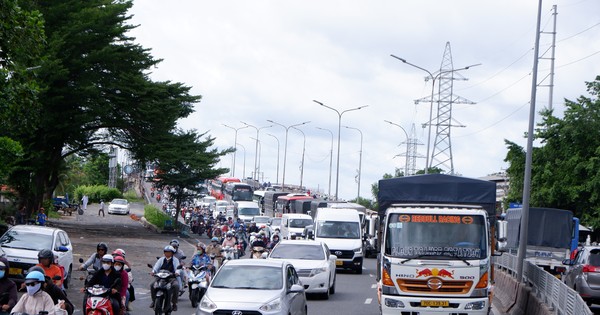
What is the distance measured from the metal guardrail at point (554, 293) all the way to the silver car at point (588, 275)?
1.34 meters

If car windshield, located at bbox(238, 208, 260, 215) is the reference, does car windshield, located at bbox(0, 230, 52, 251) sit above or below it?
above

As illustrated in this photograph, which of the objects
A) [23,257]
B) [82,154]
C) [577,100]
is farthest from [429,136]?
[23,257]

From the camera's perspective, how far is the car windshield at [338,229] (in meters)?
35.8

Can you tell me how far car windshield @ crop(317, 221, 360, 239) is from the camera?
35.8 m

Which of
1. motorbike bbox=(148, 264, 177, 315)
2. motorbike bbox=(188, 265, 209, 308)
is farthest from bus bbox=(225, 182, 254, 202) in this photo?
motorbike bbox=(148, 264, 177, 315)

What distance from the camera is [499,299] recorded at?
25219 millimetres

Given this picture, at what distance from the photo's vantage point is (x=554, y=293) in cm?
1706

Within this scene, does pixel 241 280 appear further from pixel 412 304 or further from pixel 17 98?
pixel 17 98

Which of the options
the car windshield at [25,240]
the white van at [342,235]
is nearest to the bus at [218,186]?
the white van at [342,235]

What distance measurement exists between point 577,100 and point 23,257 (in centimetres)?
4288

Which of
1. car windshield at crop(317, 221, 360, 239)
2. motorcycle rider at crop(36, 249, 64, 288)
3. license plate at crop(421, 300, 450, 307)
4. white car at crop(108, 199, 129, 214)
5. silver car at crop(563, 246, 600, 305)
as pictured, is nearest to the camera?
motorcycle rider at crop(36, 249, 64, 288)

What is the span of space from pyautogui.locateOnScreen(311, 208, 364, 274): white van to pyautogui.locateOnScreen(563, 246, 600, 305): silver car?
1148 centimetres

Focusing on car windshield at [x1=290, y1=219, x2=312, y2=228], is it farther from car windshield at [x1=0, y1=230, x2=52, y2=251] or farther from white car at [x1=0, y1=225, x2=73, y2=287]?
car windshield at [x1=0, y1=230, x2=52, y2=251]

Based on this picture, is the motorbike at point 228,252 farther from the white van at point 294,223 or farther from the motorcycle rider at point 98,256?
the white van at point 294,223
